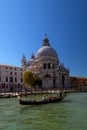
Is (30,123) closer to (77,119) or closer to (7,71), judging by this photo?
(77,119)

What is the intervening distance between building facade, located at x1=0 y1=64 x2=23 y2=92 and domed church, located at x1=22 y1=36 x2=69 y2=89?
20007 millimetres

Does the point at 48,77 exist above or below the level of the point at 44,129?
above

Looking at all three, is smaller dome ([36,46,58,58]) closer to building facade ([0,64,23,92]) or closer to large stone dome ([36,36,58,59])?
large stone dome ([36,36,58,59])

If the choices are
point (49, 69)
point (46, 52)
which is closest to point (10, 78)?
point (49, 69)

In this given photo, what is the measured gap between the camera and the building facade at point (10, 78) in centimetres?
7906

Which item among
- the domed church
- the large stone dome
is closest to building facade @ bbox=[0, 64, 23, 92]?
the domed church

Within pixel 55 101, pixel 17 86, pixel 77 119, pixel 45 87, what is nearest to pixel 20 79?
pixel 17 86

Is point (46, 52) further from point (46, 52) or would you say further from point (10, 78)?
point (10, 78)

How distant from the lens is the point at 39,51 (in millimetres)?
114062

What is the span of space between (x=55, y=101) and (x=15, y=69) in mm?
45278

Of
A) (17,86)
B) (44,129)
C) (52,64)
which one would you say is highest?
(52,64)

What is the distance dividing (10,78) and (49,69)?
28004 millimetres

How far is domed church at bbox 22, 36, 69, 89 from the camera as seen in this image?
104688 millimetres

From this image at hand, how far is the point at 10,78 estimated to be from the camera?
81.8 m
